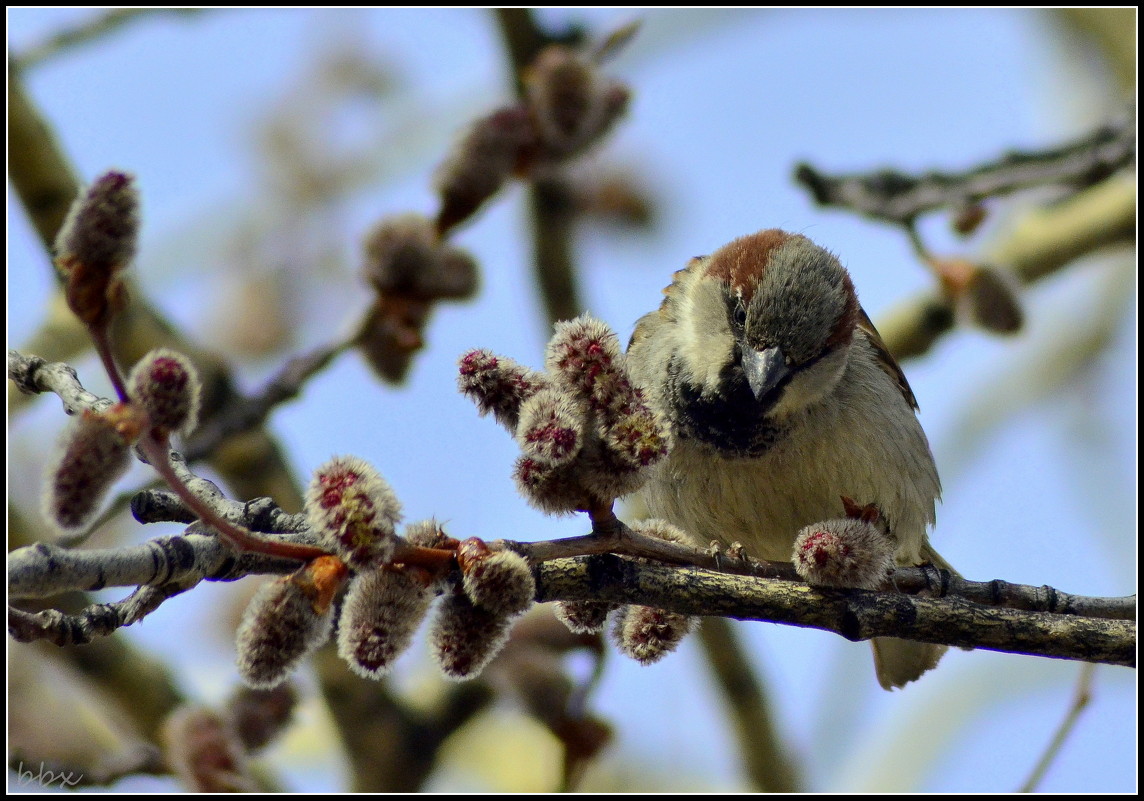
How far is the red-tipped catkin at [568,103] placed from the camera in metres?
3.36

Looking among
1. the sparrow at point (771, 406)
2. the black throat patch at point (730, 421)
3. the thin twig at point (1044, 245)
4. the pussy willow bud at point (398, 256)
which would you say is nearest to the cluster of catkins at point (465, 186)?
the pussy willow bud at point (398, 256)

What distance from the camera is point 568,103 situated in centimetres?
335

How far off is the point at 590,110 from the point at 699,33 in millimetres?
3749

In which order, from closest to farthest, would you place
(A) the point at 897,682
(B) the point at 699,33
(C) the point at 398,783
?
(A) the point at 897,682 < (C) the point at 398,783 < (B) the point at 699,33

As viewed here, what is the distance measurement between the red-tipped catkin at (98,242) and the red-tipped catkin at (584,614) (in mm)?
1056

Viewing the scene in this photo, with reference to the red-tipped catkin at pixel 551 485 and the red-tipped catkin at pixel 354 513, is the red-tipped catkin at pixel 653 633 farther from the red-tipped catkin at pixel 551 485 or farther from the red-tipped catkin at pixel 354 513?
the red-tipped catkin at pixel 354 513

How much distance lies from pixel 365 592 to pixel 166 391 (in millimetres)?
416

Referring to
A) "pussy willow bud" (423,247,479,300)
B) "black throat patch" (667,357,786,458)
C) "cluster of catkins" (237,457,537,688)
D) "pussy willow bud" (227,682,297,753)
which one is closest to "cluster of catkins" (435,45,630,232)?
"pussy willow bud" (423,247,479,300)

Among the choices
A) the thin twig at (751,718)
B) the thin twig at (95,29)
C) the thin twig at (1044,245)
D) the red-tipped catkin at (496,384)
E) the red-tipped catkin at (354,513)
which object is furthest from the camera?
the thin twig at (751,718)

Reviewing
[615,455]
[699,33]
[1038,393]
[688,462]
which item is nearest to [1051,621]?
[615,455]

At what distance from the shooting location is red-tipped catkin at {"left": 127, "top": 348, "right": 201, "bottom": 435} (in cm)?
141

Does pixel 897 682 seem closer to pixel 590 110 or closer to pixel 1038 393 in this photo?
pixel 590 110

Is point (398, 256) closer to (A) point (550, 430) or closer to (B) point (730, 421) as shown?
(B) point (730, 421)

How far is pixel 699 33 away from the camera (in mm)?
6762
